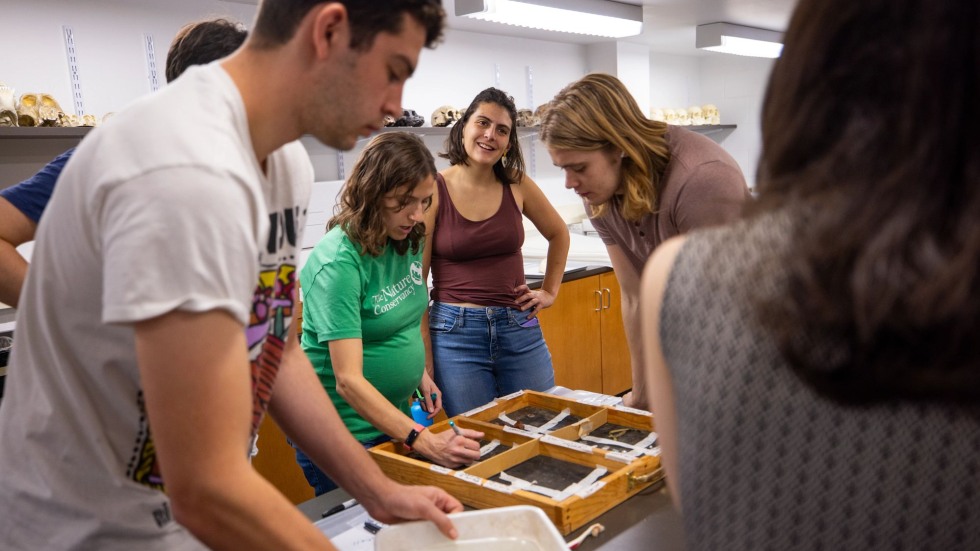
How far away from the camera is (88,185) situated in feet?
2.35

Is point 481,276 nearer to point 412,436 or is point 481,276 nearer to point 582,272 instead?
point 412,436

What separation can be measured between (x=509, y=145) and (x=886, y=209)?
226 cm

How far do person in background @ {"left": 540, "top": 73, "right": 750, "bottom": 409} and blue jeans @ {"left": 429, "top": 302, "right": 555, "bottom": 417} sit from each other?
0.66 metres

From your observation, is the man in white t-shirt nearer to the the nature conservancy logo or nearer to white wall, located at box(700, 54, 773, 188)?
the the nature conservancy logo

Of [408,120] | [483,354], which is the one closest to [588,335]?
[408,120]

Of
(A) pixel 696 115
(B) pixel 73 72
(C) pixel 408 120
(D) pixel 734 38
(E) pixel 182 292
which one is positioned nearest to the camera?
(E) pixel 182 292

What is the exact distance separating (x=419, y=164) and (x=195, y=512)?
1337 mm

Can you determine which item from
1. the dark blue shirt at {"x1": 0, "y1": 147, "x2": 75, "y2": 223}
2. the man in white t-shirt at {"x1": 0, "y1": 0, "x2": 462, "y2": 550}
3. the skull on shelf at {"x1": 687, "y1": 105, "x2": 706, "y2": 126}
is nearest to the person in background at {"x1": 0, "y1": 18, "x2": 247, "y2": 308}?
the dark blue shirt at {"x1": 0, "y1": 147, "x2": 75, "y2": 223}

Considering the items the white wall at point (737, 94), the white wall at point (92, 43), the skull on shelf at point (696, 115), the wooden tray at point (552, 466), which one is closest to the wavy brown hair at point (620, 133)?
the wooden tray at point (552, 466)

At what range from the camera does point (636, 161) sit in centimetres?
184

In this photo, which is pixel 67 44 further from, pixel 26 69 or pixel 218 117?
pixel 218 117

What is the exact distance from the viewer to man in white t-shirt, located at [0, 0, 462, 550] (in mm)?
681

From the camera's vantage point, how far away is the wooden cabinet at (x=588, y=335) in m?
4.07

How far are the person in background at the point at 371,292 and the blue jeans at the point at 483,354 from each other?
45cm
